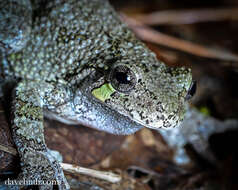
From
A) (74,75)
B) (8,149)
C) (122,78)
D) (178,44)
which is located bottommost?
(8,149)

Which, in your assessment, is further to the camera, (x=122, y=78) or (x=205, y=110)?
(x=205, y=110)

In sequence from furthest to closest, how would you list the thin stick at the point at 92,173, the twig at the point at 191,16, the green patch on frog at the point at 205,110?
the twig at the point at 191,16, the green patch on frog at the point at 205,110, the thin stick at the point at 92,173

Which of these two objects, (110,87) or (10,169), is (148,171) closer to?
(110,87)

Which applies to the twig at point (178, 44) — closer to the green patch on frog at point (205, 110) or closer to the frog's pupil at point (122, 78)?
the green patch on frog at point (205, 110)

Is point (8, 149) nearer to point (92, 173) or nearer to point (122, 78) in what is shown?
point (92, 173)

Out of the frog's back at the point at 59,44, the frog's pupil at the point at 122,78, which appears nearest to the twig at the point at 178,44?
the frog's back at the point at 59,44

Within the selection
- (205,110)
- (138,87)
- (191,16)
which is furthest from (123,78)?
(191,16)
